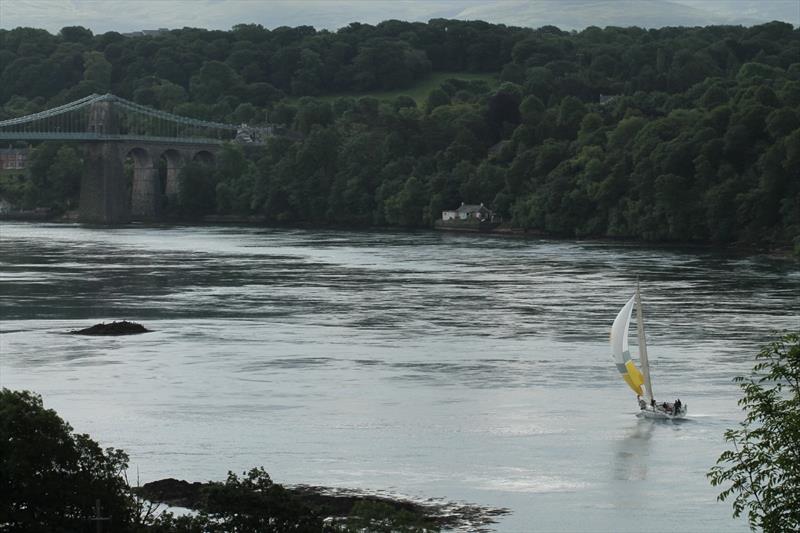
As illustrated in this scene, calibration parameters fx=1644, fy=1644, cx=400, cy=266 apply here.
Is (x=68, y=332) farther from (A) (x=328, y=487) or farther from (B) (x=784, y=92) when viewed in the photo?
(B) (x=784, y=92)

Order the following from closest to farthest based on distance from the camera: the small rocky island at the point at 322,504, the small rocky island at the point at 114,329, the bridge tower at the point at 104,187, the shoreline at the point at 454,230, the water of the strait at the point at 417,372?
1. the small rocky island at the point at 322,504
2. the water of the strait at the point at 417,372
3. the small rocky island at the point at 114,329
4. the shoreline at the point at 454,230
5. the bridge tower at the point at 104,187

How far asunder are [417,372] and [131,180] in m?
150

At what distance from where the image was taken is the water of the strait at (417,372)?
35.6 meters

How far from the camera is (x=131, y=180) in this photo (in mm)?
196125

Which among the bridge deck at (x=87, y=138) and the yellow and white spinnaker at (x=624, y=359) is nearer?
the yellow and white spinnaker at (x=624, y=359)

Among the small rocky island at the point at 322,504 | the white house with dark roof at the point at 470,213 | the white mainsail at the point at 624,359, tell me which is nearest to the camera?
the small rocky island at the point at 322,504

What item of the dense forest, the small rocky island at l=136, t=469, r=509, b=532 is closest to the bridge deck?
the dense forest

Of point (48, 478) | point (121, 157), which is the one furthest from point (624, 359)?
point (121, 157)

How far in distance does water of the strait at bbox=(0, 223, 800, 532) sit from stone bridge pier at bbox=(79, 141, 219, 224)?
79951mm

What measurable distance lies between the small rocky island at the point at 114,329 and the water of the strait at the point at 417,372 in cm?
108

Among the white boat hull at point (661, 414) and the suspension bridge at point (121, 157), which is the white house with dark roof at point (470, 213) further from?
the white boat hull at point (661, 414)

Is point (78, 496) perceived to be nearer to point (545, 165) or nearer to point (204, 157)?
point (545, 165)

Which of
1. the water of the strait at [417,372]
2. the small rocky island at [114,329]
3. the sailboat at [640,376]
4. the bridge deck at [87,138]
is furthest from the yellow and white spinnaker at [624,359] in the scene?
the bridge deck at [87,138]

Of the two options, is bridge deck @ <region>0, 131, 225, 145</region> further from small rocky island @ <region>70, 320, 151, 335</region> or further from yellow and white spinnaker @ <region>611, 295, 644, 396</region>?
yellow and white spinnaker @ <region>611, 295, 644, 396</region>
